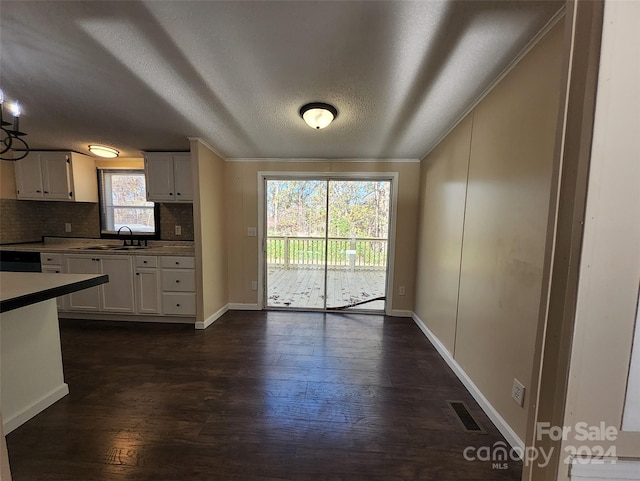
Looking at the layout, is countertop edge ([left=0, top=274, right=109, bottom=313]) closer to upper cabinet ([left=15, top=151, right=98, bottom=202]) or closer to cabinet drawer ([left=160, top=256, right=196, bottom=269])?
cabinet drawer ([left=160, top=256, right=196, bottom=269])

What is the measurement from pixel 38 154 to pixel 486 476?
18.0ft

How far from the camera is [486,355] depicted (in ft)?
5.66

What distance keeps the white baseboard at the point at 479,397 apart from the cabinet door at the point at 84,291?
394 cm

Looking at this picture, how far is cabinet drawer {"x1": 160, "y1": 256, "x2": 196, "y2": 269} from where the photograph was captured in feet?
9.76

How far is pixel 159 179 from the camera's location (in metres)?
3.21

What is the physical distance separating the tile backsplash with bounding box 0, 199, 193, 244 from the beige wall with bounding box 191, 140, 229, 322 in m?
0.53

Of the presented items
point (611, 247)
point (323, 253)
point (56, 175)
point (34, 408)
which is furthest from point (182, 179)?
point (611, 247)

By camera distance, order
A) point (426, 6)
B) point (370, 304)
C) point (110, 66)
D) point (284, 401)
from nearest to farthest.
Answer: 1. point (426, 6)
2. point (110, 66)
3. point (284, 401)
4. point (370, 304)

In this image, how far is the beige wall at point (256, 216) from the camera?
3.37 metres

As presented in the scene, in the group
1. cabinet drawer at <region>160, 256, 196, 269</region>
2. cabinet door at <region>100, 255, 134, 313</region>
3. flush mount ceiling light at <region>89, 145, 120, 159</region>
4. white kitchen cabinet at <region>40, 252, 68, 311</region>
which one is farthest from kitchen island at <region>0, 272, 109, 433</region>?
flush mount ceiling light at <region>89, 145, 120, 159</region>

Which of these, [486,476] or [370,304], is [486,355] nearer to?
[486,476]

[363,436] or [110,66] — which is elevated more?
[110,66]

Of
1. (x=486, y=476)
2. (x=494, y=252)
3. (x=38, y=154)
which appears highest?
(x=38, y=154)

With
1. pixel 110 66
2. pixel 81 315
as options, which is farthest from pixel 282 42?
pixel 81 315
